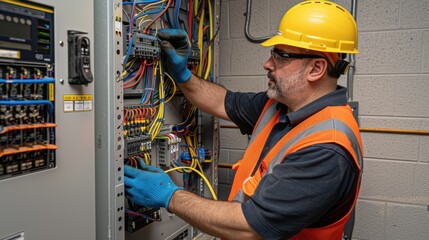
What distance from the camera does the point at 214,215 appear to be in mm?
1093

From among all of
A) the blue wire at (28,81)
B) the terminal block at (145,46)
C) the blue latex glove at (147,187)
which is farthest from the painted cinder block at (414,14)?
the blue wire at (28,81)

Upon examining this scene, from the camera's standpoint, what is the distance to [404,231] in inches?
71.9

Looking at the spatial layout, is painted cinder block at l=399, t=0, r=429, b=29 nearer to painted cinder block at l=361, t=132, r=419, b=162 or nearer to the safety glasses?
painted cinder block at l=361, t=132, r=419, b=162

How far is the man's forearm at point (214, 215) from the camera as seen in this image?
104 cm

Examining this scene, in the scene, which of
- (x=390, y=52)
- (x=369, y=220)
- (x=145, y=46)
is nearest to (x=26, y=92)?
(x=145, y=46)

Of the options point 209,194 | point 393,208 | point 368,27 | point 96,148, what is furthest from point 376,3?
point 96,148

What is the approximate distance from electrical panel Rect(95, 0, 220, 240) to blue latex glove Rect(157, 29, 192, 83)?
0.12 feet

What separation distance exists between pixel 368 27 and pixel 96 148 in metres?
1.54

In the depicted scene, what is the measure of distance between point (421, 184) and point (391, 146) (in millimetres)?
246

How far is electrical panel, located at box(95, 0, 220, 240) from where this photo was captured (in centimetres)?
103

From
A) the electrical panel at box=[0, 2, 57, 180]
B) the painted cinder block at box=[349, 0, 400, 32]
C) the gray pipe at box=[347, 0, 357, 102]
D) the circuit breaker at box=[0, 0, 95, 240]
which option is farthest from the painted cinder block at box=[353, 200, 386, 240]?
the electrical panel at box=[0, 2, 57, 180]

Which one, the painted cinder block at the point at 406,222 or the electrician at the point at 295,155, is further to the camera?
the painted cinder block at the point at 406,222

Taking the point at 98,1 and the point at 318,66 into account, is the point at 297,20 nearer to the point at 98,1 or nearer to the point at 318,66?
the point at 318,66

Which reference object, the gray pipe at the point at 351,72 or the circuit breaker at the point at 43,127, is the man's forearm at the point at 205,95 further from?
the gray pipe at the point at 351,72
